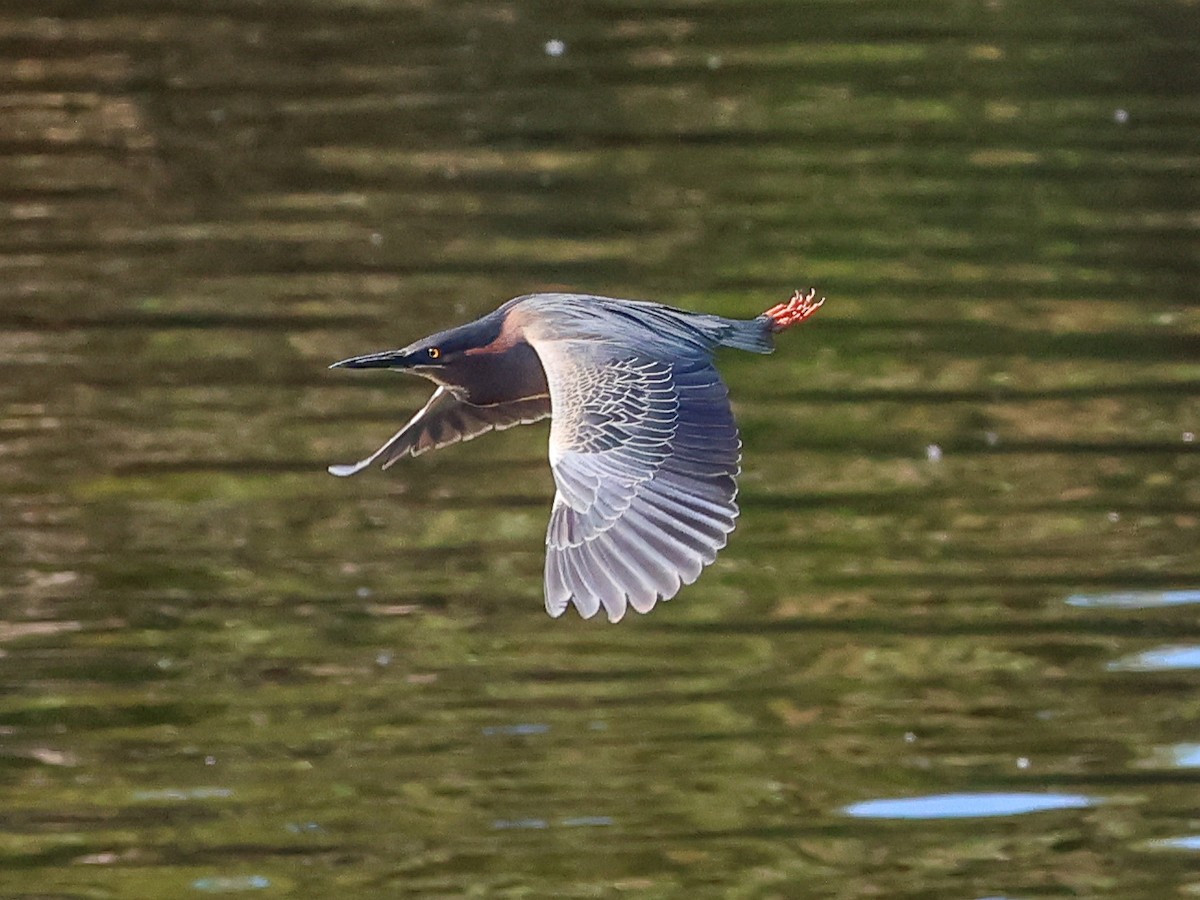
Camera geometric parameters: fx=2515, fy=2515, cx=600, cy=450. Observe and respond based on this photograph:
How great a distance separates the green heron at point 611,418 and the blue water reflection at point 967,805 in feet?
6.32

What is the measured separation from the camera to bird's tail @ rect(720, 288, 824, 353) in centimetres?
713

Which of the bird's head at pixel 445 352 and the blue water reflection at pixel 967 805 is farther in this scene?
the blue water reflection at pixel 967 805

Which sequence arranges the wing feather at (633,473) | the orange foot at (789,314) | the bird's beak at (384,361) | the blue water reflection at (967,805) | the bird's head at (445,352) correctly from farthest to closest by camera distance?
the blue water reflection at (967,805)
the orange foot at (789,314)
the bird's head at (445,352)
the bird's beak at (384,361)
the wing feather at (633,473)

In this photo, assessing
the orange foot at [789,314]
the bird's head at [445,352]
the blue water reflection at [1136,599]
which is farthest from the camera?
the blue water reflection at [1136,599]

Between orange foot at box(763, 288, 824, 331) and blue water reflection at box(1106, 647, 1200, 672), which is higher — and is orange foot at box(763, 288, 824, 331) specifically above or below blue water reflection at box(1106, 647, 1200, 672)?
above

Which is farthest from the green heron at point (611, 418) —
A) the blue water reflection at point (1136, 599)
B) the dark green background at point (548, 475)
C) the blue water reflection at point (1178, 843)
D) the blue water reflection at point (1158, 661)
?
the blue water reflection at point (1136, 599)

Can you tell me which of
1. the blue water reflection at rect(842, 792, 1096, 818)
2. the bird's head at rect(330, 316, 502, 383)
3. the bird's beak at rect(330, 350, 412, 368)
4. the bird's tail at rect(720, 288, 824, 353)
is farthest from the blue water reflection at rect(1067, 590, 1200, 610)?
the bird's beak at rect(330, 350, 412, 368)

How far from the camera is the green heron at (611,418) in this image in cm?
581

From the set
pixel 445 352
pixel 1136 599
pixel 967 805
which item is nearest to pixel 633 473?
pixel 445 352

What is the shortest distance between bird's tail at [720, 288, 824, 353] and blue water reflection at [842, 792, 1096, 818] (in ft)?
6.28

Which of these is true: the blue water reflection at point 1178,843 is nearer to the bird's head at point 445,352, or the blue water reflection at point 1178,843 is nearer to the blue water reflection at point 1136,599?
the blue water reflection at point 1136,599

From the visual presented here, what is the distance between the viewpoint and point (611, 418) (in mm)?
6328

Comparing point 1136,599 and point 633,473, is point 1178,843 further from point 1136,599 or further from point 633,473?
point 633,473

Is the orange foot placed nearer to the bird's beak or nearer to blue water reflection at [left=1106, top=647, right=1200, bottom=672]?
the bird's beak
